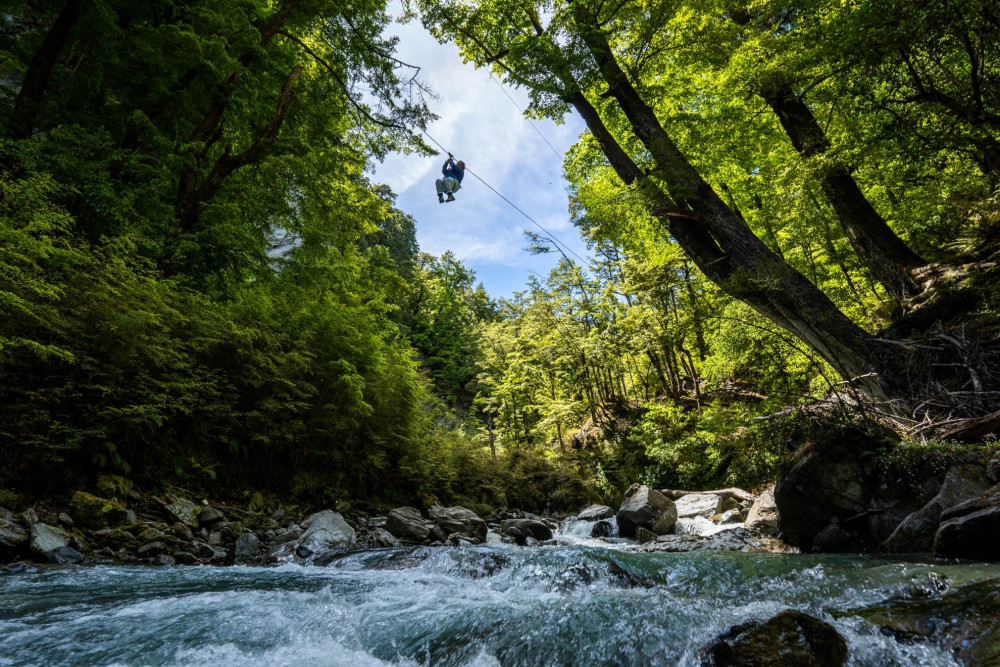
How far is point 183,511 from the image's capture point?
5.25 meters

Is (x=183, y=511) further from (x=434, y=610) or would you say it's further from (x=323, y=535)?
(x=434, y=610)

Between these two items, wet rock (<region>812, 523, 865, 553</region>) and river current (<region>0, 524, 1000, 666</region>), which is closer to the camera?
river current (<region>0, 524, 1000, 666</region>)

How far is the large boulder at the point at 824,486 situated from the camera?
5.23 metres

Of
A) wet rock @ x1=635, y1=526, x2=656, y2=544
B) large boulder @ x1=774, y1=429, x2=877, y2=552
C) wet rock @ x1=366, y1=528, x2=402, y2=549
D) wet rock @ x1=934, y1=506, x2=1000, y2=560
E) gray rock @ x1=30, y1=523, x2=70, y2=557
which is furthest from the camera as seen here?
wet rock @ x1=635, y1=526, x2=656, y2=544

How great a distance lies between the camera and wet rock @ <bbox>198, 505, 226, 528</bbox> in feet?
17.6

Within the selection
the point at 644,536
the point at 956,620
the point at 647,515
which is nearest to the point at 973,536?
the point at 956,620

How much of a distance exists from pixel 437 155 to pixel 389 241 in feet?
82.9

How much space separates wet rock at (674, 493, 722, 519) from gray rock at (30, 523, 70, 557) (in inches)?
388

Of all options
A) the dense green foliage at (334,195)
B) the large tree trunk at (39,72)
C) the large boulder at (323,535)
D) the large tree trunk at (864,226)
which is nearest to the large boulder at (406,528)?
the large boulder at (323,535)

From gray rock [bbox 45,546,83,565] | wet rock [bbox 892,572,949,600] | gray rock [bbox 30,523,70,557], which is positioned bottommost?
wet rock [bbox 892,572,949,600]

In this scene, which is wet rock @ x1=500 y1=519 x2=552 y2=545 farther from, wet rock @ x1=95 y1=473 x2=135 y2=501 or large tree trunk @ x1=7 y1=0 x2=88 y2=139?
large tree trunk @ x1=7 y1=0 x2=88 y2=139

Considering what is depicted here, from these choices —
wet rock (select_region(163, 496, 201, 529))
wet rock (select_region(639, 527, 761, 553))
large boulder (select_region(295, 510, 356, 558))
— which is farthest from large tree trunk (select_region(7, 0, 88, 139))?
wet rock (select_region(639, 527, 761, 553))

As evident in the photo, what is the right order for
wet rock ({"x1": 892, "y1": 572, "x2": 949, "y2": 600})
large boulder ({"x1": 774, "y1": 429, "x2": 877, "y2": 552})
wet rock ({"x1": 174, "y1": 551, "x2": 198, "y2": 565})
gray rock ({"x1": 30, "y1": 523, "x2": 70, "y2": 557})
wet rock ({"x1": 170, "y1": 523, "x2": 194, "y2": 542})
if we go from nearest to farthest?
wet rock ({"x1": 892, "y1": 572, "x2": 949, "y2": 600}), gray rock ({"x1": 30, "y1": 523, "x2": 70, "y2": 557}), wet rock ({"x1": 174, "y1": 551, "x2": 198, "y2": 565}), wet rock ({"x1": 170, "y1": 523, "x2": 194, "y2": 542}), large boulder ({"x1": 774, "y1": 429, "x2": 877, "y2": 552})

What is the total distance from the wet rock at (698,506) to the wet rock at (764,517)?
1408 millimetres
